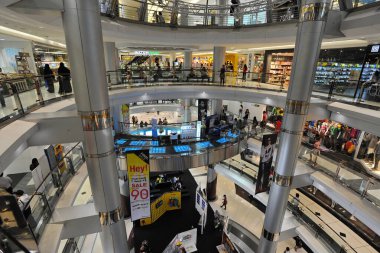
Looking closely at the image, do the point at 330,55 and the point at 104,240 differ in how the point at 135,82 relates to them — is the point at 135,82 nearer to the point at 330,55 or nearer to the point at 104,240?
the point at 104,240

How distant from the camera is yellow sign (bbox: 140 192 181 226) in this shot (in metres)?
11.5

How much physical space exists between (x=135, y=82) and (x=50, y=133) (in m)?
9.96

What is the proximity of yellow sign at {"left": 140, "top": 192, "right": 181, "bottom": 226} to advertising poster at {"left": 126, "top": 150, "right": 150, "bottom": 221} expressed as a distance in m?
3.91

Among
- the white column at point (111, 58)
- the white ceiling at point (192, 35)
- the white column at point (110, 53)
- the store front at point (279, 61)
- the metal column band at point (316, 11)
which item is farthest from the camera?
the store front at point (279, 61)

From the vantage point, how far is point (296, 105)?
23.9 ft

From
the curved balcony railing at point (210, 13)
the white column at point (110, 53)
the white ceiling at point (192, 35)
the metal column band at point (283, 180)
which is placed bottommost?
the metal column band at point (283, 180)

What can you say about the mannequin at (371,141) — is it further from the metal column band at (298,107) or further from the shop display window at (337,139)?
the metal column band at (298,107)

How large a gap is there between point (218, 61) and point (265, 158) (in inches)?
410

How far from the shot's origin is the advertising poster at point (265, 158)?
8.81m

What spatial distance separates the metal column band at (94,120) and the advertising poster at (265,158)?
631 centimetres

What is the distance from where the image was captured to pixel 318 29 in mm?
6566

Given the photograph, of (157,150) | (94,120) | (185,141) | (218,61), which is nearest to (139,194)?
(94,120)

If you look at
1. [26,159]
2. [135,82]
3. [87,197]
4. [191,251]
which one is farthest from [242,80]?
[26,159]

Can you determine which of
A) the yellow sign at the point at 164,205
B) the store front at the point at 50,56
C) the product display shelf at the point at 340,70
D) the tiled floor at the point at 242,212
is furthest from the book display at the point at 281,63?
the store front at the point at 50,56
